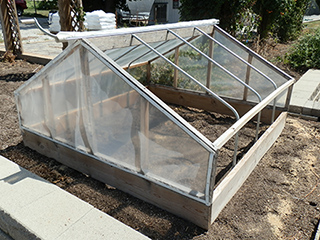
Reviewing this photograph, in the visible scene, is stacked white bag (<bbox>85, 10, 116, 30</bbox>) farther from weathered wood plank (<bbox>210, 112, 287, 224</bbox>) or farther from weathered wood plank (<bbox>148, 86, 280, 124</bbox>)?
weathered wood plank (<bbox>210, 112, 287, 224</bbox>)

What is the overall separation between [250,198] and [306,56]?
6638mm

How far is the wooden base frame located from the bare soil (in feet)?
0.22

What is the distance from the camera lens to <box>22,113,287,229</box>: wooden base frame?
2457 millimetres

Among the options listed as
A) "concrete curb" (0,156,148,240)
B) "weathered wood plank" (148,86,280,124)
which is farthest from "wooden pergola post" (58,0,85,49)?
"concrete curb" (0,156,148,240)

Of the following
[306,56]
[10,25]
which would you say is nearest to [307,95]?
[306,56]

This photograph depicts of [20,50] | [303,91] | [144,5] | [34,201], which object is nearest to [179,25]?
[34,201]

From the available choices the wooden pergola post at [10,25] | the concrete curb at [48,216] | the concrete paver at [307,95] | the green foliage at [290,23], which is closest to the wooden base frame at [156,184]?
the concrete curb at [48,216]

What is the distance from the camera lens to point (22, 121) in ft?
11.7

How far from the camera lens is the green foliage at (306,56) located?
26.1ft

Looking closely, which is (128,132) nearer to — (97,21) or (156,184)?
(156,184)

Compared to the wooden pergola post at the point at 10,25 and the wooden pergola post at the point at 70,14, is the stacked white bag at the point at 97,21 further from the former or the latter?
the wooden pergola post at the point at 70,14

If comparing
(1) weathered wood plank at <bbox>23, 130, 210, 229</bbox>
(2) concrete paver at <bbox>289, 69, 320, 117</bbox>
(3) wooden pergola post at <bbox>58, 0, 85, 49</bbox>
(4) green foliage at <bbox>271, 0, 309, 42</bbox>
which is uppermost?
(3) wooden pergola post at <bbox>58, 0, 85, 49</bbox>

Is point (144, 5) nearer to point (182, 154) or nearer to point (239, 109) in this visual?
point (239, 109)

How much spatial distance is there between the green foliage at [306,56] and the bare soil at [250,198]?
14.5 ft
